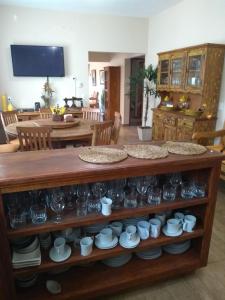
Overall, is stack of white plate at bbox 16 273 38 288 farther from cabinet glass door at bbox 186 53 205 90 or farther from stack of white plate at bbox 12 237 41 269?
cabinet glass door at bbox 186 53 205 90

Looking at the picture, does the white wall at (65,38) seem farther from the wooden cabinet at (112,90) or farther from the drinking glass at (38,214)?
the drinking glass at (38,214)

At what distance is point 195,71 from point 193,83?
0.63 feet

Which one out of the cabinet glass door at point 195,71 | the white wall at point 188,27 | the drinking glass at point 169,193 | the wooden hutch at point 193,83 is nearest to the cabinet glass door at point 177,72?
the wooden hutch at point 193,83

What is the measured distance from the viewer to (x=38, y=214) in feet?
4.26

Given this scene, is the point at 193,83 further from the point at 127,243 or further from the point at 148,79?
the point at 127,243

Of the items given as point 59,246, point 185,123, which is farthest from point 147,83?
point 59,246

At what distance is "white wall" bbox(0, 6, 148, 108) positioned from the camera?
4.88m

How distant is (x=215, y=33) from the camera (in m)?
3.75

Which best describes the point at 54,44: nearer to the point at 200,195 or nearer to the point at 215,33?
the point at 215,33

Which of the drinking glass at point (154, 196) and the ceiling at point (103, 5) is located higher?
the ceiling at point (103, 5)

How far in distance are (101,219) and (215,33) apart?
147 inches

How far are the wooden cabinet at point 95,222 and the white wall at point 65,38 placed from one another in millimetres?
4255

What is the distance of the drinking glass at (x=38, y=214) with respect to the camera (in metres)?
1.29

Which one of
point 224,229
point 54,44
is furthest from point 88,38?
point 224,229
